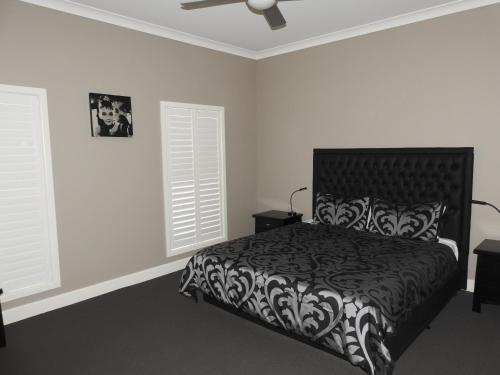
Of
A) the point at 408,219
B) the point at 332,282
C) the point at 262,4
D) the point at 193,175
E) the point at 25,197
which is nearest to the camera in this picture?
the point at 332,282

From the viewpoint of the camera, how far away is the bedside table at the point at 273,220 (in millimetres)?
4867

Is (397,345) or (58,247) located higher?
(58,247)

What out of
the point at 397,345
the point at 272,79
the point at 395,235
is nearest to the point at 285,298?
the point at 397,345

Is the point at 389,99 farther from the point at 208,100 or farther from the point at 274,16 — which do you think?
the point at 208,100

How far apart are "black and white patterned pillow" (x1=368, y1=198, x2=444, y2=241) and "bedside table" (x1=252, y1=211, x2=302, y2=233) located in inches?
48.9

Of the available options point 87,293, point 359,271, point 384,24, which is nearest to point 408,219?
point 359,271

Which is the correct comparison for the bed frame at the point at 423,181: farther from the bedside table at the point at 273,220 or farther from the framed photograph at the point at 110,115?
the framed photograph at the point at 110,115

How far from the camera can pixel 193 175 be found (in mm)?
4742

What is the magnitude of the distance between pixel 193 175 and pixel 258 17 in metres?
2.09

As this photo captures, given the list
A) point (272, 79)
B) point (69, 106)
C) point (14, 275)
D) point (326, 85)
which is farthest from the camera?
point (272, 79)

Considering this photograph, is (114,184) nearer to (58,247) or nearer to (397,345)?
(58,247)

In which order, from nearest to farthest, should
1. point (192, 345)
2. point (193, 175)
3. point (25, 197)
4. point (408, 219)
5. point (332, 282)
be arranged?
point (332, 282), point (192, 345), point (25, 197), point (408, 219), point (193, 175)

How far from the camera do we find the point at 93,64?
3732 mm

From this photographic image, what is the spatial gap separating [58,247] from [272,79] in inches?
144
